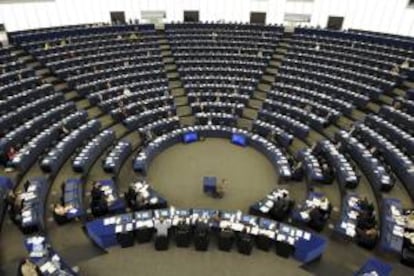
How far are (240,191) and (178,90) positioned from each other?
11.5m

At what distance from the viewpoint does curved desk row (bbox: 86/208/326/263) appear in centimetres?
1394

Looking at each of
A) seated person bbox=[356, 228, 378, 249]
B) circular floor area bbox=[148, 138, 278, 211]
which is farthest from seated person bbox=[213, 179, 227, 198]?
seated person bbox=[356, 228, 378, 249]

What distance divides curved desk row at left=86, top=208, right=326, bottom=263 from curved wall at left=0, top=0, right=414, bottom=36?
77.1 ft

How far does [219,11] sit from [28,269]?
29864 mm

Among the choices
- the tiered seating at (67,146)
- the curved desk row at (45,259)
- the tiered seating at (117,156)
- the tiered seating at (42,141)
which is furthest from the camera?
the tiered seating at (117,156)

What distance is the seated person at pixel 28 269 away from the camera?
11.8 m

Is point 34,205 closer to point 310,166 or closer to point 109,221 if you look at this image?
point 109,221

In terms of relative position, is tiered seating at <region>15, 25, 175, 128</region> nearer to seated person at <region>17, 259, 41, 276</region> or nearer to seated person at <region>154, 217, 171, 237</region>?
seated person at <region>154, 217, 171, 237</region>

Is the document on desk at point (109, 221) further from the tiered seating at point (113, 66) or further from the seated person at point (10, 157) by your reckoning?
the tiered seating at point (113, 66)

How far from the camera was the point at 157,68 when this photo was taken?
28141 mm

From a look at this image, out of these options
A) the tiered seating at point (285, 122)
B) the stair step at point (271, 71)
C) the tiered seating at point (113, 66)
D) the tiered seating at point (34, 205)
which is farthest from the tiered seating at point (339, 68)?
the tiered seating at point (34, 205)

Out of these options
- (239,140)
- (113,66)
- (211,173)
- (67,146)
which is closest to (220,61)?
(113,66)

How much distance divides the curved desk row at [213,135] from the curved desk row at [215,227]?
4609 mm

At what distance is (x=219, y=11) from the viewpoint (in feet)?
117
